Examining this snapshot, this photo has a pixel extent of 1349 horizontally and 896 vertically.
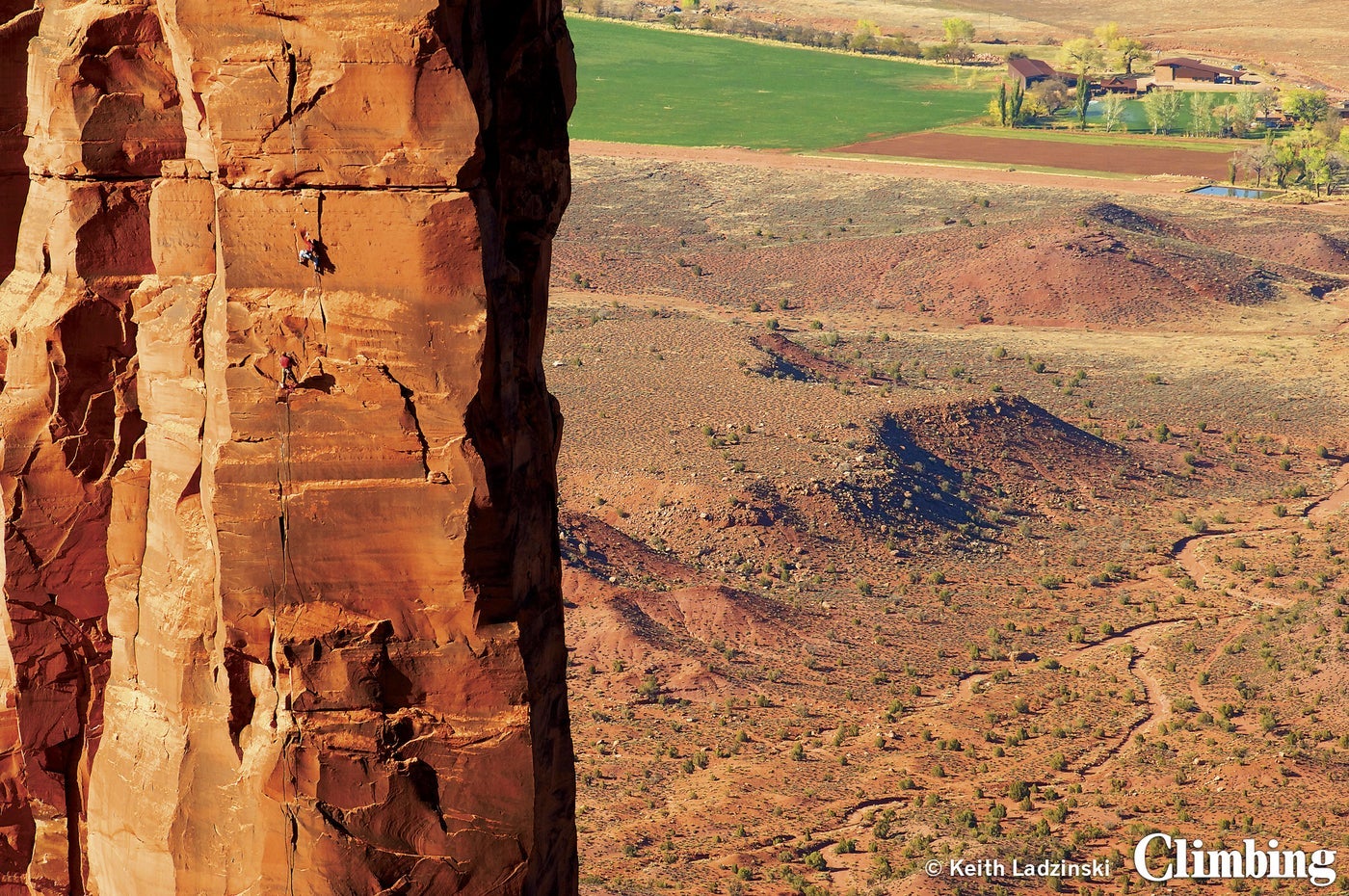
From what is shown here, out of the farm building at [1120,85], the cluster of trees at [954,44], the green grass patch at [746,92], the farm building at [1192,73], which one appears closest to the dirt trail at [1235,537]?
Result: the green grass patch at [746,92]

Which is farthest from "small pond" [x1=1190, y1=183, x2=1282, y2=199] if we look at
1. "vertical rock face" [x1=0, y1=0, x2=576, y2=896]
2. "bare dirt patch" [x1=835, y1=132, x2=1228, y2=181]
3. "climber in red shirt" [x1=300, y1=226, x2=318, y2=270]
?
"climber in red shirt" [x1=300, y1=226, x2=318, y2=270]

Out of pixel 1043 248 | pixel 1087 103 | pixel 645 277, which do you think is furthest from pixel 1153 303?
pixel 1087 103

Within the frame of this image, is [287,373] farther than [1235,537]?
No

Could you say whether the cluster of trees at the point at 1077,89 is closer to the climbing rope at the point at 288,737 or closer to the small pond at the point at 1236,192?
the small pond at the point at 1236,192

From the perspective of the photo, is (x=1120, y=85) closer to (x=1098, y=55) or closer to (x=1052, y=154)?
(x=1098, y=55)

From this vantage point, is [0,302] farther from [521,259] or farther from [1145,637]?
[1145,637]

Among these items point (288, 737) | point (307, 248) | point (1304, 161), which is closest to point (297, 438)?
point (307, 248)

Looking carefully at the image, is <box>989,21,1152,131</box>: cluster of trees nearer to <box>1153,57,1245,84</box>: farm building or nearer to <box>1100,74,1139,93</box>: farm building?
<box>1100,74,1139,93</box>: farm building
